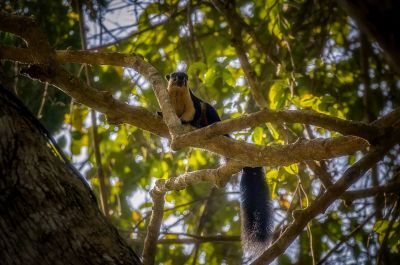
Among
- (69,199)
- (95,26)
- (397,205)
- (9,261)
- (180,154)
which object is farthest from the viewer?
(180,154)

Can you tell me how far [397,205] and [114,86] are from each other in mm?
3897

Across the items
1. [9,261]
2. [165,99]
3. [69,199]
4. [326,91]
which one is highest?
[326,91]

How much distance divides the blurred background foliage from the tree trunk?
2.32m

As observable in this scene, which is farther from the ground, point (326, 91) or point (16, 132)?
point (326, 91)

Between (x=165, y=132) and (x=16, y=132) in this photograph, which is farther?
(x=165, y=132)

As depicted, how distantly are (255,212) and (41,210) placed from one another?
8.36ft

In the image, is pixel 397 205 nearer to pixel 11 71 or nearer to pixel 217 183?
pixel 217 183

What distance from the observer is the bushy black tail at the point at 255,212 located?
3836 millimetres

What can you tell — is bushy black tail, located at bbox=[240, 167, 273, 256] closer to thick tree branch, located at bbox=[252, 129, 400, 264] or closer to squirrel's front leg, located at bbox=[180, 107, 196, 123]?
squirrel's front leg, located at bbox=[180, 107, 196, 123]

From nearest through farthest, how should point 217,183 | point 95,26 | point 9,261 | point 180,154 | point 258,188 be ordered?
point 9,261, point 217,183, point 258,188, point 95,26, point 180,154

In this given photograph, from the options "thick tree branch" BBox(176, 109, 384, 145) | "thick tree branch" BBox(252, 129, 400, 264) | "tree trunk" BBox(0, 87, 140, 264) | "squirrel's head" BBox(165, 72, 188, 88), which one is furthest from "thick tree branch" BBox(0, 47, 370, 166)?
"squirrel's head" BBox(165, 72, 188, 88)

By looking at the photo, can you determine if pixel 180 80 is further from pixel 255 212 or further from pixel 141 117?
pixel 141 117

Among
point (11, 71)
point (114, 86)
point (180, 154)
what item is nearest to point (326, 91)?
point (180, 154)

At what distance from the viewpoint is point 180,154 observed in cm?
583
